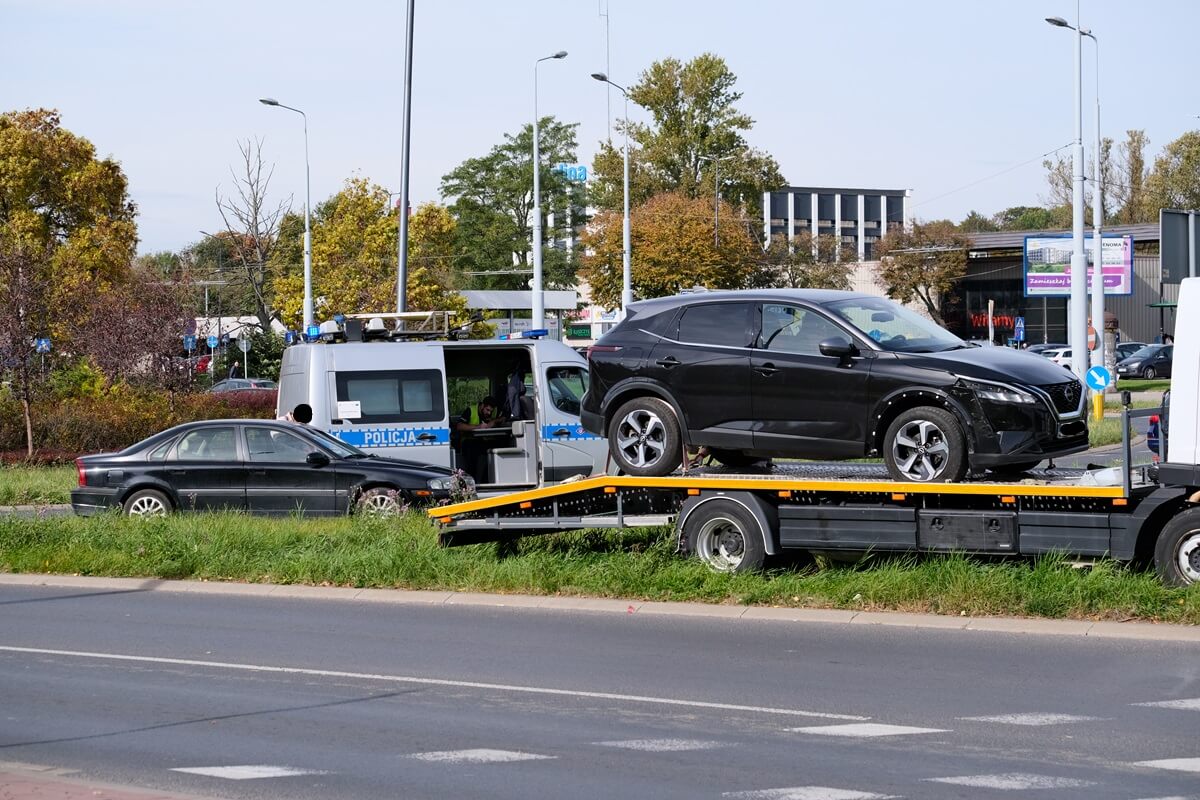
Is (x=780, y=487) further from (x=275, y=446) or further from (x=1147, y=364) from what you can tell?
(x=1147, y=364)

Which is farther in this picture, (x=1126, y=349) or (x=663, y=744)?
(x=1126, y=349)

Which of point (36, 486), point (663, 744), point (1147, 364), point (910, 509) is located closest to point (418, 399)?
point (36, 486)

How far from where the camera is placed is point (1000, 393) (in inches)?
459

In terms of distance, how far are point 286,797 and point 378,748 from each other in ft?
3.23

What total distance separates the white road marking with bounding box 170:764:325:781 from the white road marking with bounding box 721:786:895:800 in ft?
6.67

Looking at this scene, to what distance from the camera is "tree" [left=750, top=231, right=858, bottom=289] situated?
75125mm

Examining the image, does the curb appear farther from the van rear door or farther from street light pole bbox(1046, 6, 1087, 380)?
street light pole bbox(1046, 6, 1087, 380)

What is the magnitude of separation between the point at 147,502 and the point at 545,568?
673 cm

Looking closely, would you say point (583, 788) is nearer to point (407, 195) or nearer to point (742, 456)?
point (742, 456)

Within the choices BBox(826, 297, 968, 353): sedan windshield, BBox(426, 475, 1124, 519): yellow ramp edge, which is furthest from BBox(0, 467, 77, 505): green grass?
BBox(826, 297, 968, 353): sedan windshield

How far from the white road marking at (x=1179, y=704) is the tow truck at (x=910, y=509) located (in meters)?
2.72

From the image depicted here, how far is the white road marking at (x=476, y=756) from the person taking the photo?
24.3 ft

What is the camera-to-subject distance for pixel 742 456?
13.8 meters

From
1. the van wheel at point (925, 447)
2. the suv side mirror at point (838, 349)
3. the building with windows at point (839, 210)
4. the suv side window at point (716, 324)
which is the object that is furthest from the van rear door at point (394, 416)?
the building with windows at point (839, 210)
